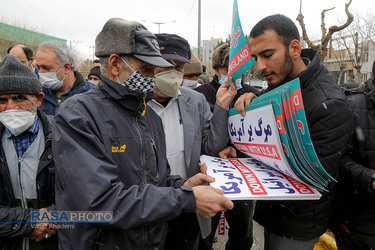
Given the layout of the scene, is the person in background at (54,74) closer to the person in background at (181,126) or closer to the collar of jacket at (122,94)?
the person in background at (181,126)

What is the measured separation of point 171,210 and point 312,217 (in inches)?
38.4

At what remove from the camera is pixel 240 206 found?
9.83 ft

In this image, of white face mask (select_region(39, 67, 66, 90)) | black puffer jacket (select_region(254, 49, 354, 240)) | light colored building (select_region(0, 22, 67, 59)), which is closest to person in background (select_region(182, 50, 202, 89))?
white face mask (select_region(39, 67, 66, 90))

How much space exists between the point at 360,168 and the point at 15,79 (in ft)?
8.35

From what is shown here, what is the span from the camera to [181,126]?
2.44 meters

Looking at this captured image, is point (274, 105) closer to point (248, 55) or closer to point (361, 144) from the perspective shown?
point (248, 55)

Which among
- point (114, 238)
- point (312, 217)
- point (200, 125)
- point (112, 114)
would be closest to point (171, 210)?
point (114, 238)

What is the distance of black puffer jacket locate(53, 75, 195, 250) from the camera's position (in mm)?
1365

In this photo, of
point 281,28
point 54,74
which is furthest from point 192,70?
point 281,28

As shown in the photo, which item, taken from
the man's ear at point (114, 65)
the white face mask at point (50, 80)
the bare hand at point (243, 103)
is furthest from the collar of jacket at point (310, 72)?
the white face mask at point (50, 80)

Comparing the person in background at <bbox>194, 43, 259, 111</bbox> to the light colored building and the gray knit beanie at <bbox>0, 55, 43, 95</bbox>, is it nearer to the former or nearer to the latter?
the gray knit beanie at <bbox>0, 55, 43, 95</bbox>

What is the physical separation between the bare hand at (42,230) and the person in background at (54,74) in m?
1.82

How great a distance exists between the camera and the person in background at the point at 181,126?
2.30 m

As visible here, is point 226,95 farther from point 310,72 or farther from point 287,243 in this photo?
point 287,243
